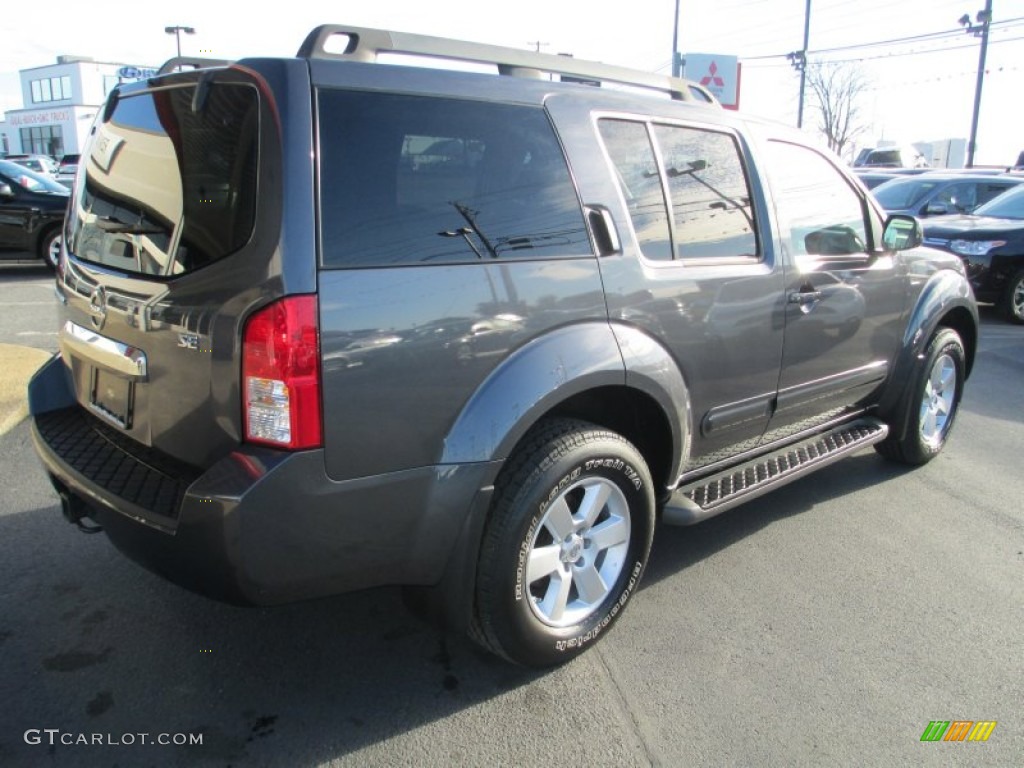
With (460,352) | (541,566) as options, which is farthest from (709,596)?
(460,352)

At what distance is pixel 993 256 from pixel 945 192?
3.18 meters

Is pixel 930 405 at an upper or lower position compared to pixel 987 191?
lower

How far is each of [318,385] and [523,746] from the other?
1.28 metres

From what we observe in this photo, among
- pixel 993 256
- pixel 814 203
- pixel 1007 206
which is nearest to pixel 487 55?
pixel 814 203

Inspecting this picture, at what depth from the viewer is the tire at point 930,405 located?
180 inches

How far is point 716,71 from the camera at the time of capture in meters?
21.2

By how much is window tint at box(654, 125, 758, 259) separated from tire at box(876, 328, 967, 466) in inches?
70.4

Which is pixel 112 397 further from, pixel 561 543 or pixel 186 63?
pixel 561 543

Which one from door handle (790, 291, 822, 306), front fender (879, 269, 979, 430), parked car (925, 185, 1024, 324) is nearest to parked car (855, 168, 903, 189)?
parked car (925, 185, 1024, 324)

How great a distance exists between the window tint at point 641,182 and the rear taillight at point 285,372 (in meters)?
1.39

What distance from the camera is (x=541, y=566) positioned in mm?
2721

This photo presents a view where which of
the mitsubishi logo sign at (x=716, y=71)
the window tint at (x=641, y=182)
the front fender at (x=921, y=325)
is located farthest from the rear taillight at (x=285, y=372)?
the mitsubishi logo sign at (x=716, y=71)

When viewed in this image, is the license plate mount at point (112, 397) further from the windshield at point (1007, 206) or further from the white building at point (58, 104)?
the white building at point (58, 104)

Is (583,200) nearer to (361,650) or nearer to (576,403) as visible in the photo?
(576,403)
